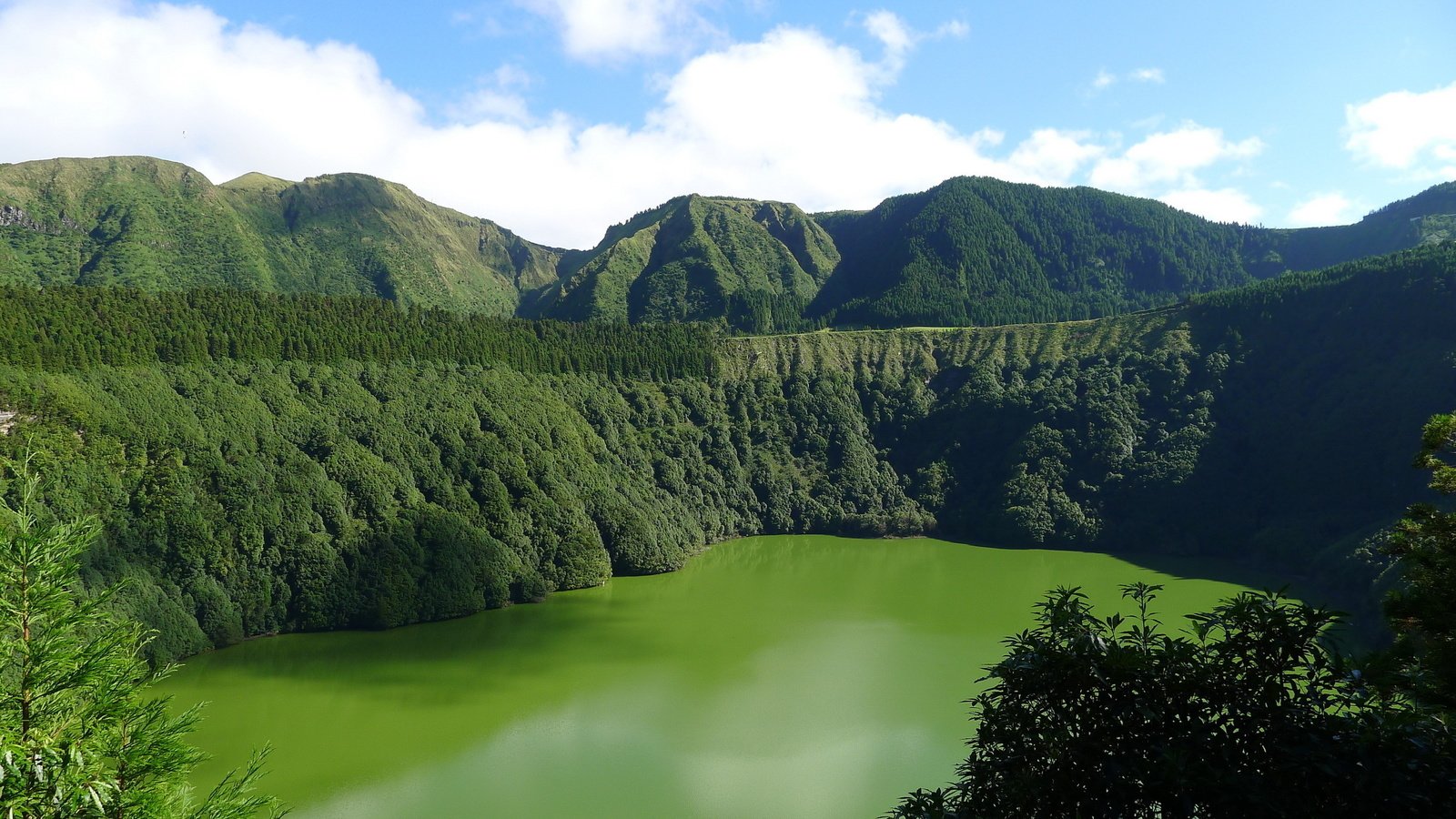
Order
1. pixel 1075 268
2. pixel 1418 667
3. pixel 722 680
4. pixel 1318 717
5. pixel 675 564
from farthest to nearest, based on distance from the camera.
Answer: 1. pixel 1075 268
2. pixel 675 564
3. pixel 722 680
4. pixel 1418 667
5. pixel 1318 717

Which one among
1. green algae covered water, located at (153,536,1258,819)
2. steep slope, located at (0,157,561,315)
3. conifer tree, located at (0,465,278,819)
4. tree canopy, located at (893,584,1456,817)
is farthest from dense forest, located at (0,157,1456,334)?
conifer tree, located at (0,465,278,819)

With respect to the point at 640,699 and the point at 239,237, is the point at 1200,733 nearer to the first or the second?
the point at 640,699

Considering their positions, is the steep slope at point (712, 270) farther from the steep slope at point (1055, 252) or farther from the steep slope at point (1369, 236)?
the steep slope at point (1369, 236)

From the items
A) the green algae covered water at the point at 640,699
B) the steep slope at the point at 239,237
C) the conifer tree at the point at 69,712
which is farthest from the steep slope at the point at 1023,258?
the conifer tree at the point at 69,712

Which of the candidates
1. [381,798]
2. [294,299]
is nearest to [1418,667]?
[381,798]

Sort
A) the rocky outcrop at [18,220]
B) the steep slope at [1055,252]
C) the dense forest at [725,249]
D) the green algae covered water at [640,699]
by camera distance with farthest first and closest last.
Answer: the steep slope at [1055,252], the dense forest at [725,249], the rocky outcrop at [18,220], the green algae covered water at [640,699]

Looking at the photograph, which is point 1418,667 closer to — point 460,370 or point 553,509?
point 553,509
